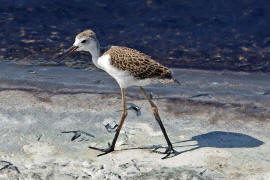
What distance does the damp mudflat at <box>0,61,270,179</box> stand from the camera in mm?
4867

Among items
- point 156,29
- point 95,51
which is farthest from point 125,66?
point 156,29

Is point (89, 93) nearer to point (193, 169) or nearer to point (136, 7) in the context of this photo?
point (193, 169)

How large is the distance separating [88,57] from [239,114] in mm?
4264

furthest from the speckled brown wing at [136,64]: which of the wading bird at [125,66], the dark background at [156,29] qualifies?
the dark background at [156,29]

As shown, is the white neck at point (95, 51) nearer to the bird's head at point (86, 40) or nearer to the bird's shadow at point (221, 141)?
the bird's head at point (86, 40)

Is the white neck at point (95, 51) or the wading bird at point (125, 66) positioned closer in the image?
the wading bird at point (125, 66)

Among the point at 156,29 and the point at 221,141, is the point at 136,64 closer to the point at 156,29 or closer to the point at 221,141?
the point at 221,141

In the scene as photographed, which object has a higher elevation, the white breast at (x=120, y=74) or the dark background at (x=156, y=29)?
the white breast at (x=120, y=74)

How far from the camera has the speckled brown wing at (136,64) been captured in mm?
5062

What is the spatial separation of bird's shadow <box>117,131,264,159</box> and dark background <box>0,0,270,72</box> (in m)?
4.07

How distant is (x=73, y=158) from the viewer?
509 cm

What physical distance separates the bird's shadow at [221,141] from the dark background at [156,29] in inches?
160

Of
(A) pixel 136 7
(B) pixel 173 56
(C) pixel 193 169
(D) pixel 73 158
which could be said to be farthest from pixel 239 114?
(A) pixel 136 7

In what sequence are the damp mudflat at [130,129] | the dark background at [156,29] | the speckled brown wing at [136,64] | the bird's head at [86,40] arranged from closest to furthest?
the damp mudflat at [130,129] < the speckled brown wing at [136,64] < the bird's head at [86,40] < the dark background at [156,29]
